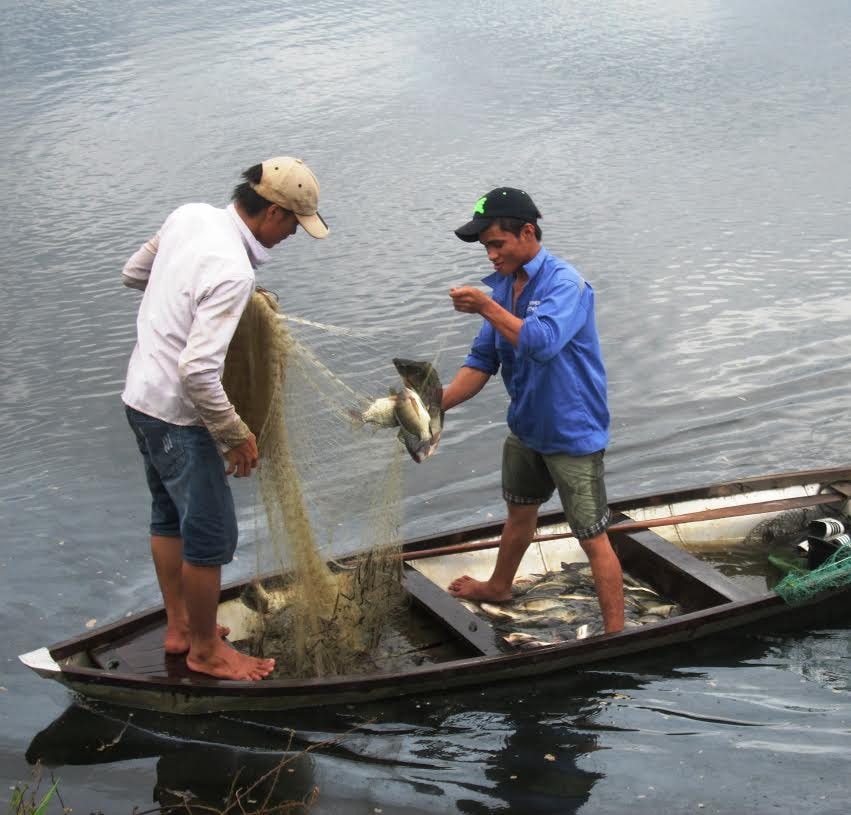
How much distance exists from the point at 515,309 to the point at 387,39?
66.6 ft

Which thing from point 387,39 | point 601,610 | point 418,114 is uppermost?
point 387,39

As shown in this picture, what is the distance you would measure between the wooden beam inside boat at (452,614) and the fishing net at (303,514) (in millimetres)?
133

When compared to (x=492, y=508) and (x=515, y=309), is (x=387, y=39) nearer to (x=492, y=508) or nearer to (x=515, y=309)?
(x=492, y=508)

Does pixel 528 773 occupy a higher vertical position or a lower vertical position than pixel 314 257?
lower

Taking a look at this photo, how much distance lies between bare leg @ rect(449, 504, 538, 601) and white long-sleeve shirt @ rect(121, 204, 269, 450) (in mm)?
1859

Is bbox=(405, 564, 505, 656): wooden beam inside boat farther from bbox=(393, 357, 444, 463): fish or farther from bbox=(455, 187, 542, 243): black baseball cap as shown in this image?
bbox=(455, 187, 542, 243): black baseball cap

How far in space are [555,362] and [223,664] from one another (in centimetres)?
208

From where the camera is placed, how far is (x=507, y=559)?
602 cm

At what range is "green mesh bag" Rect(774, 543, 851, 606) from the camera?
5.82 metres

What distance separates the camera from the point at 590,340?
5.17 m

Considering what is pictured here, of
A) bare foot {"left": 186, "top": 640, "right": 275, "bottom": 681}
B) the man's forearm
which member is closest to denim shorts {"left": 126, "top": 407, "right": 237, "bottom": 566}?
bare foot {"left": 186, "top": 640, "right": 275, "bottom": 681}

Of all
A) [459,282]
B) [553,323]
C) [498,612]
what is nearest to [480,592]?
[498,612]

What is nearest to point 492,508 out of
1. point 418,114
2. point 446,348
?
point 446,348

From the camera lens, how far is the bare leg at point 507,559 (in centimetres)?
584
